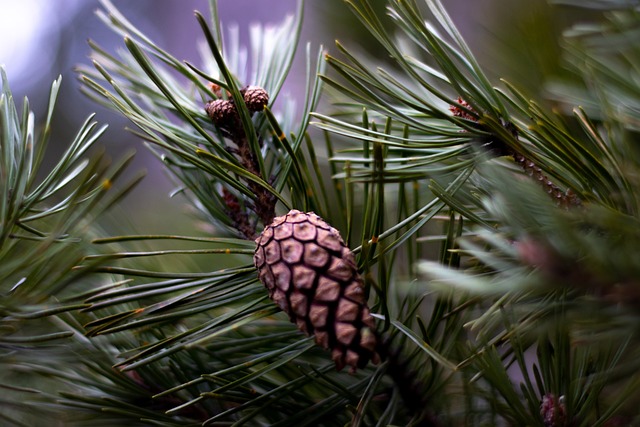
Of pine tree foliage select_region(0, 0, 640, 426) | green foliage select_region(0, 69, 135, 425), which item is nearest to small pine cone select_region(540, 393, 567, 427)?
pine tree foliage select_region(0, 0, 640, 426)

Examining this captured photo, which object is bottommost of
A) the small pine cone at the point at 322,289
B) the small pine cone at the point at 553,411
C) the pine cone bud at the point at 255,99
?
the small pine cone at the point at 553,411

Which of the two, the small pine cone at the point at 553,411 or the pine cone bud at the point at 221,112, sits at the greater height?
the pine cone bud at the point at 221,112

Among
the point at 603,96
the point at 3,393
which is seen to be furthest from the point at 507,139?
the point at 3,393

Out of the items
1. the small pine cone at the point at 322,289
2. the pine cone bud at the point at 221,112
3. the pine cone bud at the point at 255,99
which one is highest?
the pine cone bud at the point at 255,99

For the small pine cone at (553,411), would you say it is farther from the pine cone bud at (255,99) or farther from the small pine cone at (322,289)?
the pine cone bud at (255,99)

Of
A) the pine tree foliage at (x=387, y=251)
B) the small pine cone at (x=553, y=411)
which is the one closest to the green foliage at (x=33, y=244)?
the pine tree foliage at (x=387, y=251)

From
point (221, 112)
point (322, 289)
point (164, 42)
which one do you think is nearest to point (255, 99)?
point (221, 112)

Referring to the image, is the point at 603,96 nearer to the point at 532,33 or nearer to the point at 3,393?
the point at 532,33
